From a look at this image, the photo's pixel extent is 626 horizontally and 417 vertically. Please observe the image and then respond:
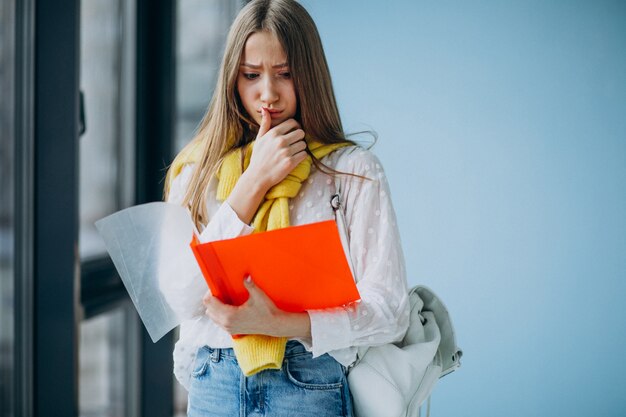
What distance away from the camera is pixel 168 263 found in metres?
1.09

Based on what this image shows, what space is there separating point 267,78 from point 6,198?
2.17ft

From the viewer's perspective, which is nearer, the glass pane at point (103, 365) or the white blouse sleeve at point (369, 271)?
the white blouse sleeve at point (369, 271)

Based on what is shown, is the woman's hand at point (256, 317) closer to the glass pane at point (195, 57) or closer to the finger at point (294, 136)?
the finger at point (294, 136)

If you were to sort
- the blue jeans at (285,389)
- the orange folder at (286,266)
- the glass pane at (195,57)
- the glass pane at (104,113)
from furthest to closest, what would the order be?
the glass pane at (195,57), the glass pane at (104,113), the blue jeans at (285,389), the orange folder at (286,266)

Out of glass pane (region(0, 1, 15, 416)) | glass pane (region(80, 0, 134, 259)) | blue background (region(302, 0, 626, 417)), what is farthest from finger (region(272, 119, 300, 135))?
blue background (region(302, 0, 626, 417))

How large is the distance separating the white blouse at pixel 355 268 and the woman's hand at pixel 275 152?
0.06 metres

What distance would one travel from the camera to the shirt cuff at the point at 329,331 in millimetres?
1006

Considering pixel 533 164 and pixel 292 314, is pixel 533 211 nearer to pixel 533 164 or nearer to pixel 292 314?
pixel 533 164

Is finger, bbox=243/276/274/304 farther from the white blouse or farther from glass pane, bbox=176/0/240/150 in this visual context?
glass pane, bbox=176/0/240/150

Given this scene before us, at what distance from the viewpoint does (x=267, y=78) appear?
1111 mm

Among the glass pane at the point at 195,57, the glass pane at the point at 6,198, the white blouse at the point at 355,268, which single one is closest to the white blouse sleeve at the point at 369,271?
the white blouse at the point at 355,268

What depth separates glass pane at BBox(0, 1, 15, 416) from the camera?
141 centimetres

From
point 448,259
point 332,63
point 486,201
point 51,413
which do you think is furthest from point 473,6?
point 51,413

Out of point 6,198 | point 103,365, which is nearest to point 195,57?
point 103,365
